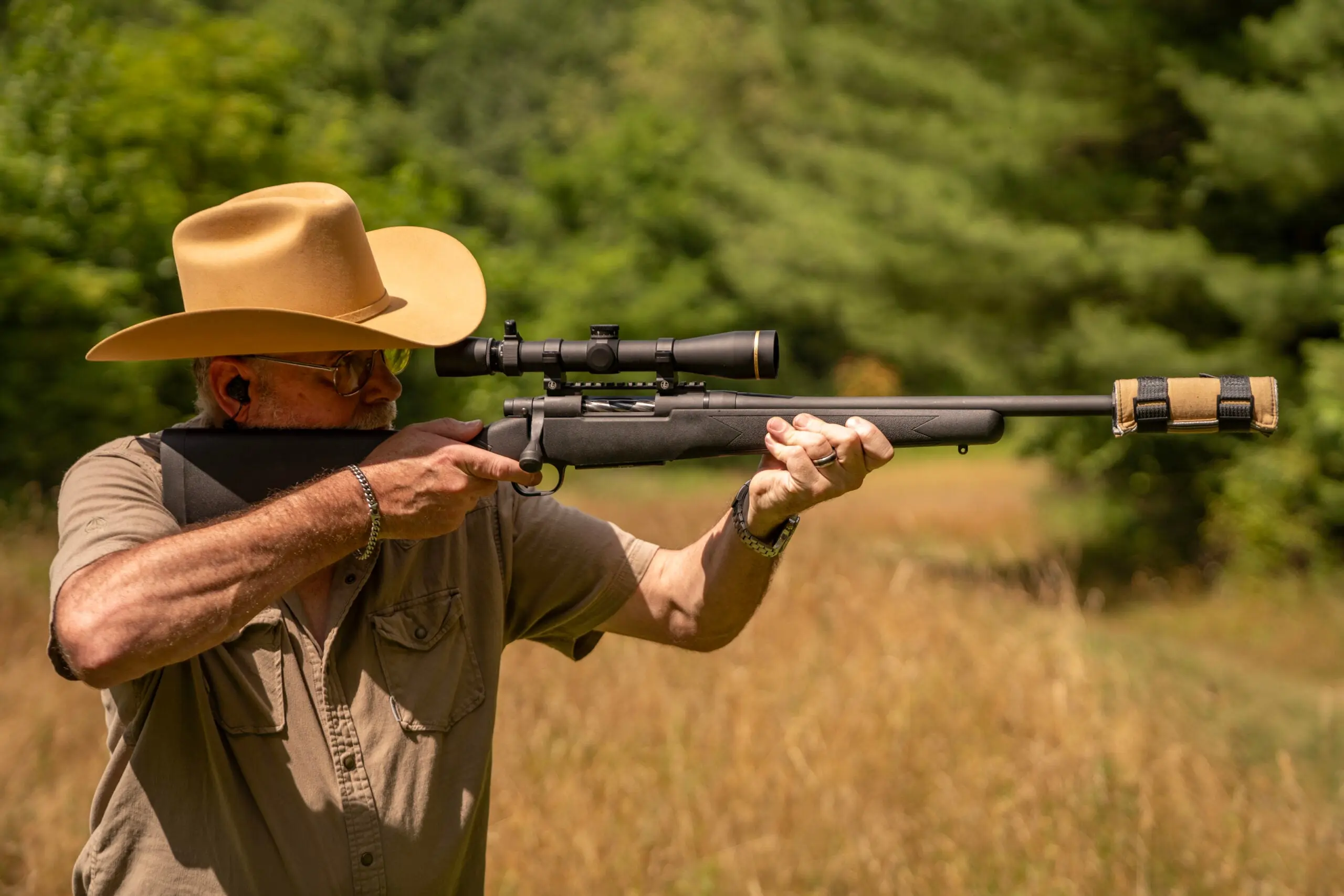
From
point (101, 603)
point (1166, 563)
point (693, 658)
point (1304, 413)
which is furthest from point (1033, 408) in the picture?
point (1166, 563)

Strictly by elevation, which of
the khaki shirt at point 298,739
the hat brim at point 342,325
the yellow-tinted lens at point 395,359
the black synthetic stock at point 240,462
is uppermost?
the hat brim at point 342,325

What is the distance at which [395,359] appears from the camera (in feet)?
11.2

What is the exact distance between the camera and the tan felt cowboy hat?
10.0ft

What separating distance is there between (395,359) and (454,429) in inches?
13.2

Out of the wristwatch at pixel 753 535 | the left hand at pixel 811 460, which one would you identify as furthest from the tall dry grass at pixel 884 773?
the left hand at pixel 811 460

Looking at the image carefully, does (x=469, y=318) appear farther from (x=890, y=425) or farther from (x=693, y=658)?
(x=693, y=658)

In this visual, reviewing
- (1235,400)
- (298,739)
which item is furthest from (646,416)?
(1235,400)

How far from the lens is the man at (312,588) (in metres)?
2.84

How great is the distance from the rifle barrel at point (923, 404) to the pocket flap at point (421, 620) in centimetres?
87

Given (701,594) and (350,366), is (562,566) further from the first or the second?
(350,366)

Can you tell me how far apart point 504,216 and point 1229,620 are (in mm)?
30378

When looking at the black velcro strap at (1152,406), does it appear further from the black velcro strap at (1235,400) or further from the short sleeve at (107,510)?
the short sleeve at (107,510)

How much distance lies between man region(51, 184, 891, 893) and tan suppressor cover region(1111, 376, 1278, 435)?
0.58m

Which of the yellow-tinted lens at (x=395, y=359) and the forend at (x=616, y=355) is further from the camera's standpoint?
the yellow-tinted lens at (x=395, y=359)
